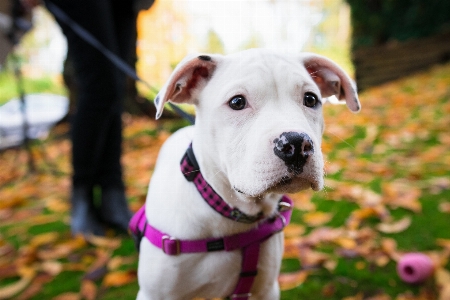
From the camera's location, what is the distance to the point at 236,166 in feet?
4.31

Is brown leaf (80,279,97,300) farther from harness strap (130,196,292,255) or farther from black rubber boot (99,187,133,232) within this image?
harness strap (130,196,292,255)

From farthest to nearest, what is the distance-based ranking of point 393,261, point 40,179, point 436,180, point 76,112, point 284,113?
1. point 40,179
2. point 436,180
3. point 76,112
4. point 393,261
5. point 284,113

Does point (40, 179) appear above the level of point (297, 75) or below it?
below

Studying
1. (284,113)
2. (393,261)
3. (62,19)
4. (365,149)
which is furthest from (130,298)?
(365,149)

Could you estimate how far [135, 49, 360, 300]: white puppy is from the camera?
125 centimetres

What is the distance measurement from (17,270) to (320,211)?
90.0 inches

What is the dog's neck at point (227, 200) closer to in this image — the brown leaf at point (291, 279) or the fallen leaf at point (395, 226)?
the brown leaf at point (291, 279)

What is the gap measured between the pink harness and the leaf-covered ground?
0.63m

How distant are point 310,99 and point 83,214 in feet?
6.85

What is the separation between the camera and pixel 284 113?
1.31 metres

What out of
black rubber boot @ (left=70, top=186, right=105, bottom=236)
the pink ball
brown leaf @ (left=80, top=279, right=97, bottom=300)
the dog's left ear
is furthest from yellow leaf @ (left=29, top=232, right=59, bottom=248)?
the pink ball

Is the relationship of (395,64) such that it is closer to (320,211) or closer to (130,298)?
(320,211)

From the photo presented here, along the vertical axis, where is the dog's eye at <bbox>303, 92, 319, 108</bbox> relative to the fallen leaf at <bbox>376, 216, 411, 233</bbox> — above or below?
above

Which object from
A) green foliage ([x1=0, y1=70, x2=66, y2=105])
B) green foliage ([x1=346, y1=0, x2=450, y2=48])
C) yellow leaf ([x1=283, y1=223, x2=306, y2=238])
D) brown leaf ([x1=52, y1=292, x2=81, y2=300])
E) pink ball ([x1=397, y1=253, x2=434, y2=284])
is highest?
green foliage ([x1=346, y1=0, x2=450, y2=48])
